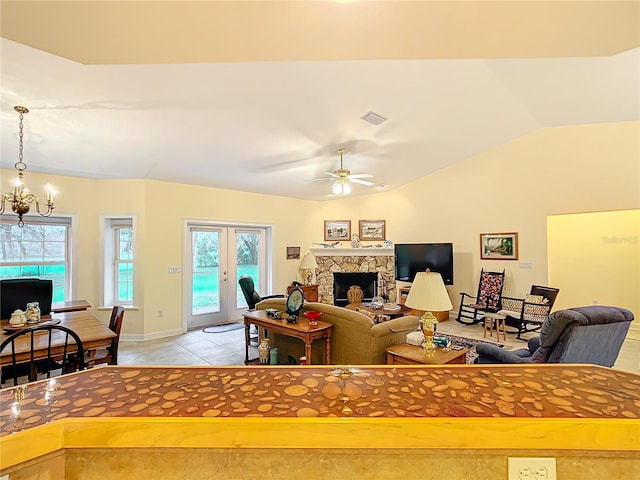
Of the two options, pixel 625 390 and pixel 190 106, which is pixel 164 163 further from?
pixel 625 390

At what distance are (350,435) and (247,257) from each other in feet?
20.2

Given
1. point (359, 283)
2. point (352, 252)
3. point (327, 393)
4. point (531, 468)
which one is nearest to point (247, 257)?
point (352, 252)

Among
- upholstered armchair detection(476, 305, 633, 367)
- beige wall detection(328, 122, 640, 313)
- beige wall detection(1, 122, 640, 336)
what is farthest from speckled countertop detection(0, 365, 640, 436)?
beige wall detection(328, 122, 640, 313)

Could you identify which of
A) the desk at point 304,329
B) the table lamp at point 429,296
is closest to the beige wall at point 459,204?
the desk at point 304,329

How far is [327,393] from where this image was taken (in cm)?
97

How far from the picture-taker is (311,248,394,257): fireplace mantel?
7234mm

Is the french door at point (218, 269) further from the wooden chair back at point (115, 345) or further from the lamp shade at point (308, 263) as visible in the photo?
the wooden chair back at point (115, 345)

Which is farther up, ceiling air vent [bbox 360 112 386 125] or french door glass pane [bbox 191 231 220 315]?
ceiling air vent [bbox 360 112 386 125]

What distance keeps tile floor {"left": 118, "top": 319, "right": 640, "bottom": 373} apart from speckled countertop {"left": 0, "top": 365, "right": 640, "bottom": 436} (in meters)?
3.35

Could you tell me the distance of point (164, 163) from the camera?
4594mm

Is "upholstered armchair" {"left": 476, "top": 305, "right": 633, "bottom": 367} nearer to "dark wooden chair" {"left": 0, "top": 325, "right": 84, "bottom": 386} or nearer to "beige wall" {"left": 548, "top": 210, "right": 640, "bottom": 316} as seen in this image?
"dark wooden chair" {"left": 0, "top": 325, "right": 84, "bottom": 386}

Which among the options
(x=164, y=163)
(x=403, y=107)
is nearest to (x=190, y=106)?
(x=164, y=163)

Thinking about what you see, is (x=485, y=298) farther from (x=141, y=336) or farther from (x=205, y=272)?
(x=141, y=336)

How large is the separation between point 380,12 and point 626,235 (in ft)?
22.2
